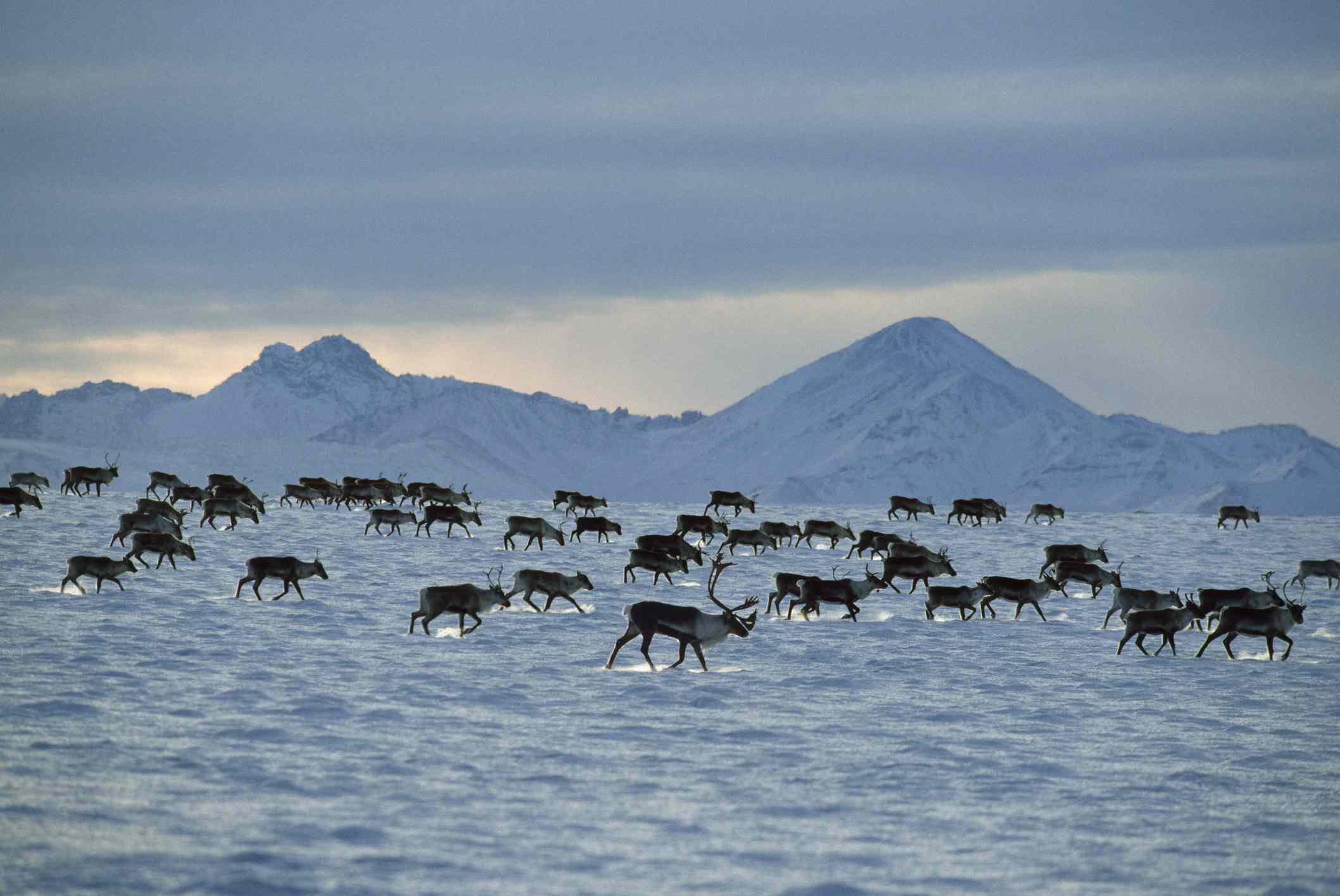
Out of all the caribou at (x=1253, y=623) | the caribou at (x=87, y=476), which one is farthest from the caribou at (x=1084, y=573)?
the caribou at (x=87, y=476)

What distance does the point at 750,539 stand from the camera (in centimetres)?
3700

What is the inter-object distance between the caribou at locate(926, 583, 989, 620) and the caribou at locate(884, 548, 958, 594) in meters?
2.48

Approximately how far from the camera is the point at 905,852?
11.7 meters

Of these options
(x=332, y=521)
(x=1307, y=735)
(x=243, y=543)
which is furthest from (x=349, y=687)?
(x=332, y=521)

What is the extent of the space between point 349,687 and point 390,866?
746 centimetres

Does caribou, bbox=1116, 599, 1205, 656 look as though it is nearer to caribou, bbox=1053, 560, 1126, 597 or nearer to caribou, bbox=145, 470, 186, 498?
caribou, bbox=1053, 560, 1126, 597

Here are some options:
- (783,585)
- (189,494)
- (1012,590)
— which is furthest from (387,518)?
(1012,590)

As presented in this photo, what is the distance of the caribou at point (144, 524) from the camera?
3278cm

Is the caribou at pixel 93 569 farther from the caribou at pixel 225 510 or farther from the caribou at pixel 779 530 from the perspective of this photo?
the caribou at pixel 779 530

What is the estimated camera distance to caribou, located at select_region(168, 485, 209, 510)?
43.2 meters

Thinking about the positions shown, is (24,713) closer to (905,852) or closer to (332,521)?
(905,852)

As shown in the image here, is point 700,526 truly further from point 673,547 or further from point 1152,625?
point 1152,625

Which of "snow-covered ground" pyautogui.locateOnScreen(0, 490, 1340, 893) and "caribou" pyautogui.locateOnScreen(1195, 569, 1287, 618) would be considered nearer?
"snow-covered ground" pyautogui.locateOnScreen(0, 490, 1340, 893)

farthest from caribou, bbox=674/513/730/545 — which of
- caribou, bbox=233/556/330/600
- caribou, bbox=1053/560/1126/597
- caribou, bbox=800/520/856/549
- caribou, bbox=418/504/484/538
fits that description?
caribou, bbox=233/556/330/600
